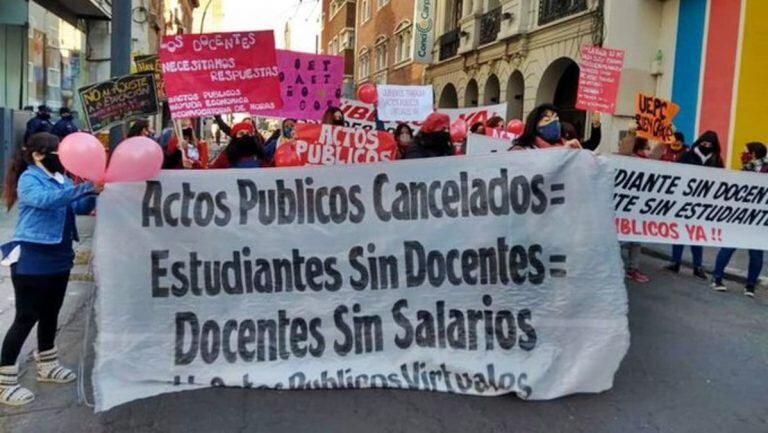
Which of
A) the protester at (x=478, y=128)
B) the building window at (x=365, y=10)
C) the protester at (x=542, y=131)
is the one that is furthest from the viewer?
the building window at (x=365, y=10)

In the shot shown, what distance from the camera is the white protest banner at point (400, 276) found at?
405cm

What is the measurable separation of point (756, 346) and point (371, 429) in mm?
3680

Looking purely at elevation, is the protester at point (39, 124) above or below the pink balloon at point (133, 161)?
above

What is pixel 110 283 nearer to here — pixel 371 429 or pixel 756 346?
pixel 371 429

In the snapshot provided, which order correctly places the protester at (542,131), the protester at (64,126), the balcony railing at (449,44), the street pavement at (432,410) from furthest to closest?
the balcony railing at (449,44) → the protester at (64,126) → the protester at (542,131) → the street pavement at (432,410)

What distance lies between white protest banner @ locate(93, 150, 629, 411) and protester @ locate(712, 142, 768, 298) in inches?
163

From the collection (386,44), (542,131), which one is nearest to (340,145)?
(542,131)

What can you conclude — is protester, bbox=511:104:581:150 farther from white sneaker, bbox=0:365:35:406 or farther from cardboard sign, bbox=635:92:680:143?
cardboard sign, bbox=635:92:680:143

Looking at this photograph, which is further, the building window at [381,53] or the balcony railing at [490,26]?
the building window at [381,53]

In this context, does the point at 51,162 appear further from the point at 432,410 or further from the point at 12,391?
the point at 432,410

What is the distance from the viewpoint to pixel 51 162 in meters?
4.09

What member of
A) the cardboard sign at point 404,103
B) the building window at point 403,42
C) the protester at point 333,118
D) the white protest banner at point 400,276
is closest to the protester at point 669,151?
the cardboard sign at point 404,103

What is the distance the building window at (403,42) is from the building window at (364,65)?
7411 mm

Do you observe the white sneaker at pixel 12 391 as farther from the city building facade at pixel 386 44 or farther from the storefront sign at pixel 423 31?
the city building facade at pixel 386 44
